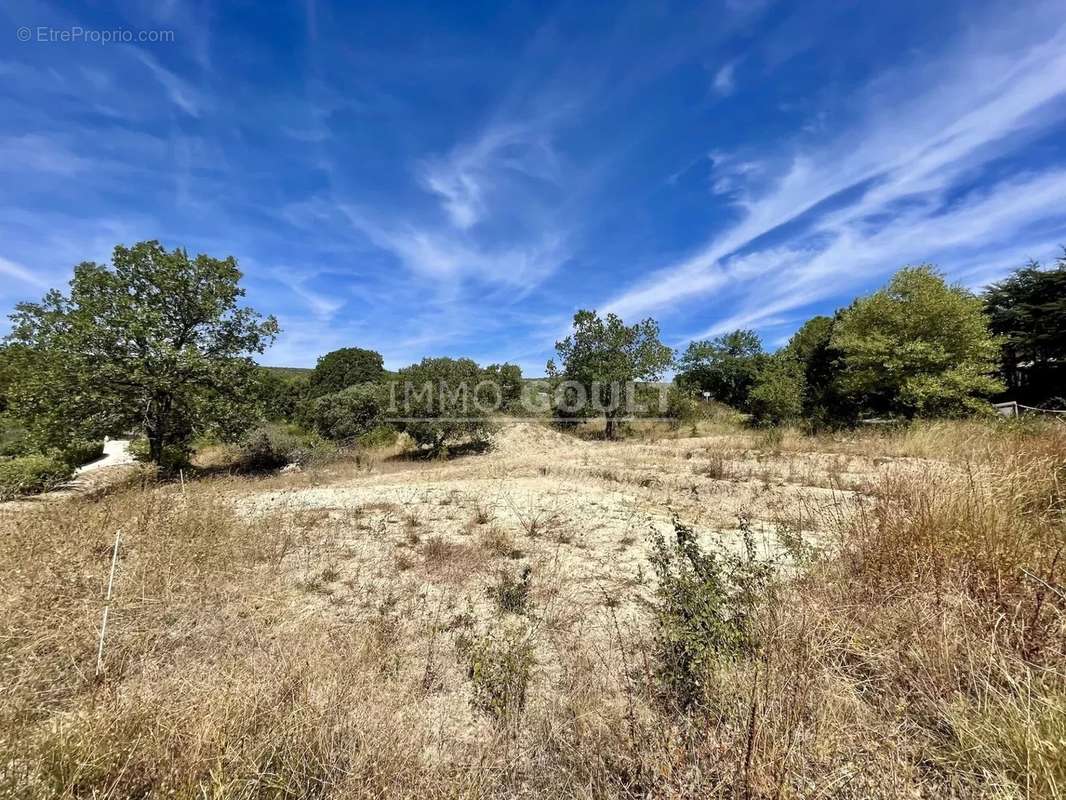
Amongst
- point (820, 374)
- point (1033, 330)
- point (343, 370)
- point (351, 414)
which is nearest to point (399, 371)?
point (351, 414)

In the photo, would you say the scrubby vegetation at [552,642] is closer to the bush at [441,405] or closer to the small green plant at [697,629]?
the small green plant at [697,629]

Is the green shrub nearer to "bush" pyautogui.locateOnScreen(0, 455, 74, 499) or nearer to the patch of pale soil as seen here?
the patch of pale soil

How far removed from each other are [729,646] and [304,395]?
114 feet

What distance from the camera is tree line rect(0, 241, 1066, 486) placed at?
962cm

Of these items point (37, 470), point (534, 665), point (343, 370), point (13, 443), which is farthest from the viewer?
point (343, 370)

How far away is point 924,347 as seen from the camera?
12.3m

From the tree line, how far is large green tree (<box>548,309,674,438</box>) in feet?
0.23

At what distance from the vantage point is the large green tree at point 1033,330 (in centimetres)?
1469

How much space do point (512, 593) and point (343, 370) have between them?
33.2 m

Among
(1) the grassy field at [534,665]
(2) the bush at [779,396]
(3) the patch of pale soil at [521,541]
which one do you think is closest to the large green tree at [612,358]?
(2) the bush at [779,396]

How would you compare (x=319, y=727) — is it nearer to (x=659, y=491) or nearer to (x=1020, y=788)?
(x=1020, y=788)

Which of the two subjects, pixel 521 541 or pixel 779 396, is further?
pixel 779 396

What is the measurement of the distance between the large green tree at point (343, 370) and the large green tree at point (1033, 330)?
112 ft

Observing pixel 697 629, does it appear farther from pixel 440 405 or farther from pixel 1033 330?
pixel 1033 330
